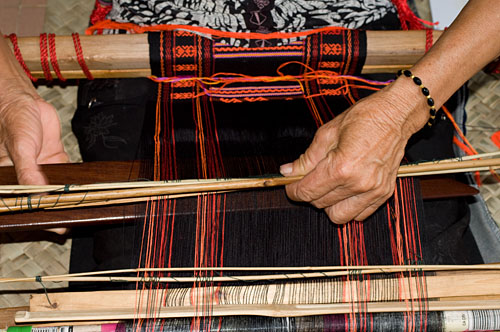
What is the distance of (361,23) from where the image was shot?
72.6 inches

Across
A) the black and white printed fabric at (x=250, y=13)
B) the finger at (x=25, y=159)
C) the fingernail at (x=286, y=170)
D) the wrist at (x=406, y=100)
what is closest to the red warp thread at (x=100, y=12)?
the black and white printed fabric at (x=250, y=13)

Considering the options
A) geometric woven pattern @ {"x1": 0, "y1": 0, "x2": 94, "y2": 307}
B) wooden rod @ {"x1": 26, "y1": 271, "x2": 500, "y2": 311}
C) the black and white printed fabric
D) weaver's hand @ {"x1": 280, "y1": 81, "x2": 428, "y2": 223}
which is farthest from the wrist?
geometric woven pattern @ {"x1": 0, "y1": 0, "x2": 94, "y2": 307}

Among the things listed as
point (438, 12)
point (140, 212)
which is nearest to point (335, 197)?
point (140, 212)

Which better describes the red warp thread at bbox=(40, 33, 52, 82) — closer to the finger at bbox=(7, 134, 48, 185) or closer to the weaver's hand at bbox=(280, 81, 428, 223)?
the finger at bbox=(7, 134, 48, 185)

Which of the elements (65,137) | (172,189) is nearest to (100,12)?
(65,137)

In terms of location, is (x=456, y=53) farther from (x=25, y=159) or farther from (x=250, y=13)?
(x=25, y=159)

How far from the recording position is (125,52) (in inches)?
63.5

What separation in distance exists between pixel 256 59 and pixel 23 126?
0.84 metres

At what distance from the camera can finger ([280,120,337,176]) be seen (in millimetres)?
1240

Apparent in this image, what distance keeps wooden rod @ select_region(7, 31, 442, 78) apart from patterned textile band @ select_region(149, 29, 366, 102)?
5 cm

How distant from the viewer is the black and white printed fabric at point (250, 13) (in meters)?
1.75

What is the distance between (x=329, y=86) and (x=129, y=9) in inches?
33.5

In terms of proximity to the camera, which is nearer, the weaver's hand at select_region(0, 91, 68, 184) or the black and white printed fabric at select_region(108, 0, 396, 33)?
the weaver's hand at select_region(0, 91, 68, 184)

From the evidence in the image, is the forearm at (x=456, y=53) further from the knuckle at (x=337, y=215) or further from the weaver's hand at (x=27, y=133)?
the weaver's hand at (x=27, y=133)
